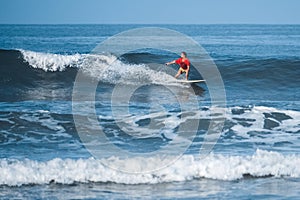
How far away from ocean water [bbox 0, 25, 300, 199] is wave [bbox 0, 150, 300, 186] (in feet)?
0.06

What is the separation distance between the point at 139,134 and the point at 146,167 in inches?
123

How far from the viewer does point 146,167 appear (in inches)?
382

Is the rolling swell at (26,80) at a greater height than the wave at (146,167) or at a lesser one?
greater

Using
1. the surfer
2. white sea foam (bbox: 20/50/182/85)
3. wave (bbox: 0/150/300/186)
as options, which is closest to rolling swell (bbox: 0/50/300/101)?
white sea foam (bbox: 20/50/182/85)

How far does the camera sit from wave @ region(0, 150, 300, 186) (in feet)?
29.9

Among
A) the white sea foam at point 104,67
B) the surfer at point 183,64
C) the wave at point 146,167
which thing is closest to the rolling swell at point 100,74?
the white sea foam at point 104,67

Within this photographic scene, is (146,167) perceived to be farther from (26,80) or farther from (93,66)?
(93,66)

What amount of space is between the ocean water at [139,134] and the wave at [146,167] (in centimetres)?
2

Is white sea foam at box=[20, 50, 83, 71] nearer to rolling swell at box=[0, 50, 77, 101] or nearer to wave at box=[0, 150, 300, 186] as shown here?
rolling swell at box=[0, 50, 77, 101]

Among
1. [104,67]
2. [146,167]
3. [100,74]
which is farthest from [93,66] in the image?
[146,167]

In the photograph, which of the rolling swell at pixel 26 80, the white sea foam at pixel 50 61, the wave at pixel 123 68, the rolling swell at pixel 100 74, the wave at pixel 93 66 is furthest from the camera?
the white sea foam at pixel 50 61

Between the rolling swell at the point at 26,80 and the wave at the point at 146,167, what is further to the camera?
the rolling swell at the point at 26,80

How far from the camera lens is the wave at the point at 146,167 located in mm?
9102

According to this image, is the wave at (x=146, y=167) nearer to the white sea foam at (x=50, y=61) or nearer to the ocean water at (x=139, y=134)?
the ocean water at (x=139, y=134)
